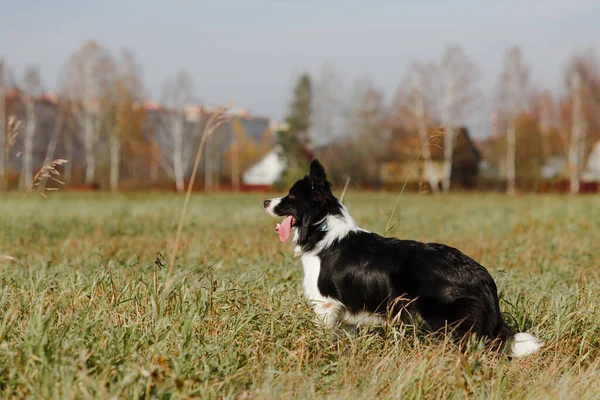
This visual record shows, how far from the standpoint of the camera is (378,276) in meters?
4.00

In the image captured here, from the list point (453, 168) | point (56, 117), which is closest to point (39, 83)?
point (56, 117)

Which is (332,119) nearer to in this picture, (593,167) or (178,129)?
(178,129)

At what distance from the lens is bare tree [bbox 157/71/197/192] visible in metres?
47.4

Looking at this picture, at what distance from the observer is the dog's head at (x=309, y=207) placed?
4.38 m

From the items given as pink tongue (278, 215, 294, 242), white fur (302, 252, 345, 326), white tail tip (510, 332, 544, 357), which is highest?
pink tongue (278, 215, 294, 242)

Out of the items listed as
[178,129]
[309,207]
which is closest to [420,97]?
[178,129]

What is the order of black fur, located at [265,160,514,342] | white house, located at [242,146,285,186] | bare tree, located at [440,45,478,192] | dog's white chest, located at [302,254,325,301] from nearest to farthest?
black fur, located at [265,160,514,342]
dog's white chest, located at [302,254,325,301]
bare tree, located at [440,45,478,192]
white house, located at [242,146,285,186]

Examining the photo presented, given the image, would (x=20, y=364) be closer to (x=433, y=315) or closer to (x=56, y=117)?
(x=433, y=315)

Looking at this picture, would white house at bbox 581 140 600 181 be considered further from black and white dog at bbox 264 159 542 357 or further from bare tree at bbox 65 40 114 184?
black and white dog at bbox 264 159 542 357

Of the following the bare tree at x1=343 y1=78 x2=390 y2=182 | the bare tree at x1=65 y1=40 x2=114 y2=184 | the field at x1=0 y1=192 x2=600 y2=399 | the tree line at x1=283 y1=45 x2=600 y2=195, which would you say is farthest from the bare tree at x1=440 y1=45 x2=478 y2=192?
the field at x1=0 y1=192 x2=600 y2=399

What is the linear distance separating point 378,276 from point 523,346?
1.06 metres

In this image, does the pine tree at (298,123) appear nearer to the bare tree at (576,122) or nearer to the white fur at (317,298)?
the bare tree at (576,122)

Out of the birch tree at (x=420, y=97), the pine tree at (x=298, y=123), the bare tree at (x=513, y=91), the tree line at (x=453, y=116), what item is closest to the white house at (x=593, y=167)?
the tree line at (x=453, y=116)

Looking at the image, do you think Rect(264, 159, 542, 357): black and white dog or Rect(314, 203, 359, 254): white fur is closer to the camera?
Rect(264, 159, 542, 357): black and white dog
